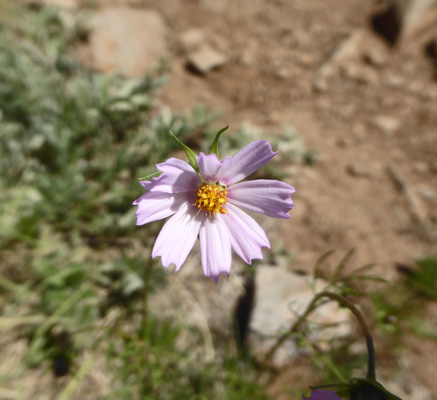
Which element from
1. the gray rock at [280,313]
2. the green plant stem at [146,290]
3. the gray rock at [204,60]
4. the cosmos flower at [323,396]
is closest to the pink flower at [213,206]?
the green plant stem at [146,290]

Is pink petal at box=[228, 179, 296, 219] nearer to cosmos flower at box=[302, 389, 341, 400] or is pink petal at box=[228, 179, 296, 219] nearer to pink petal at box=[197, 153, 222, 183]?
pink petal at box=[197, 153, 222, 183]

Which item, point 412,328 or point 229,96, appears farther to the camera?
point 229,96

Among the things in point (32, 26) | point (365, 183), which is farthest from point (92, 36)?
point (365, 183)

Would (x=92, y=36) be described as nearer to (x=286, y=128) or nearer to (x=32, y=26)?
(x=32, y=26)

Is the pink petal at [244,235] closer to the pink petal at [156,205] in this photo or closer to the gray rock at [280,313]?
the pink petal at [156,205]

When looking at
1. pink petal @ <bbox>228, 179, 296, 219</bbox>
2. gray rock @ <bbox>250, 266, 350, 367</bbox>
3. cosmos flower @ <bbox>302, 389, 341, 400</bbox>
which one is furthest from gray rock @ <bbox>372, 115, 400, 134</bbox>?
cosmos flower @ <bbox>302, 389, 341, 400</bbox>

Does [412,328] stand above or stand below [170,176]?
below
